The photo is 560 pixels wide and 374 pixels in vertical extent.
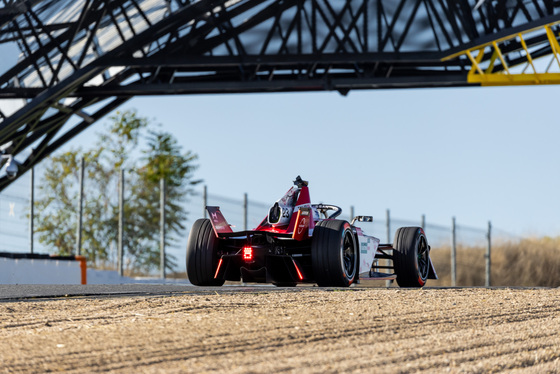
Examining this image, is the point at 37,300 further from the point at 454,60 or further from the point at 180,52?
the point at 454,60

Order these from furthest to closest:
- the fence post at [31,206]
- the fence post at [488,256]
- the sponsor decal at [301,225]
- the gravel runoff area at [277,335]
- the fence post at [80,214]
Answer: the fence post at [488,256], the fence post at [80,214], the fence post at [31,206], the sponsor decal at [301,225], the gravel runoff area at [277,335]

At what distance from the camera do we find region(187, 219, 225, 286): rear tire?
10.5 metres

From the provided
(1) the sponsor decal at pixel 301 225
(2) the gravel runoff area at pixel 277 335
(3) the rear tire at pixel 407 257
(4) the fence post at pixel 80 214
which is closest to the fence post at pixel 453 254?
(4) the fence post at pixel 80 214

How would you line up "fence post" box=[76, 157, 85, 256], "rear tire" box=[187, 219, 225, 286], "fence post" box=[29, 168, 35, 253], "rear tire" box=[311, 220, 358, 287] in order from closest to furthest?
"rear tire" box=[311, 220, 358, 287] < "rear tire" box=[187, 219, 225, 286] < "fence post" box=[29, 168, 35, 253] < "fence post" box=[76, 157, 85, 256]

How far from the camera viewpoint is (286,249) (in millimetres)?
10281

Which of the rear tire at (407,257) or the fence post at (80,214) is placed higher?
the fence post at (80,214)

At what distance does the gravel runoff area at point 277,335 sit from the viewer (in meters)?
4.64

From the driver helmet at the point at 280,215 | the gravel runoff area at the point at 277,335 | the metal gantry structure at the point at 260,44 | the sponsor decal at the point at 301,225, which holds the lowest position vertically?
the gravel runoff area at the point at 277,335

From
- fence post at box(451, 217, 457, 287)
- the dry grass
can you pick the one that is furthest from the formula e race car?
the dry grass

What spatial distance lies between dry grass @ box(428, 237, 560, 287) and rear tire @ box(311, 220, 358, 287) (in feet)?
52.5

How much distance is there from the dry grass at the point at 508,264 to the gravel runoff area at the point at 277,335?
17547 mm

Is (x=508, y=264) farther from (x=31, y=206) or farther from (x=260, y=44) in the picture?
(x=31, y=206)

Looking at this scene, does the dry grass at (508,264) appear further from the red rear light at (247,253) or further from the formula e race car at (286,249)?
the red rear light at (247,253)

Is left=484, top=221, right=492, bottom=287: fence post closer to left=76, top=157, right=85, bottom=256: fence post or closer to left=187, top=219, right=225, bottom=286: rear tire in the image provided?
left=76, top=157, right=85, bottom=256: fence post
